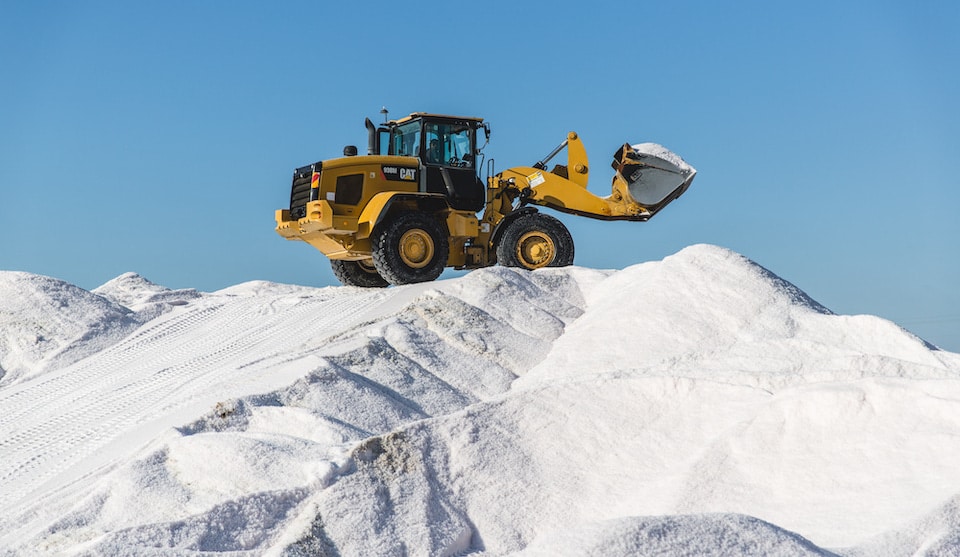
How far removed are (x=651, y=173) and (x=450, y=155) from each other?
8.00 ft

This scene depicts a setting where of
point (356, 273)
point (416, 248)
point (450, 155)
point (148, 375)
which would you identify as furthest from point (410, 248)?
point (148, 375)

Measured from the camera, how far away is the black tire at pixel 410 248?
35.4 ft

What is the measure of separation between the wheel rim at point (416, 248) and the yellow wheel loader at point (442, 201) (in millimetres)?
11

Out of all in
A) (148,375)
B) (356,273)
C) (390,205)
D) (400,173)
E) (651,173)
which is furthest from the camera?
(356,273)

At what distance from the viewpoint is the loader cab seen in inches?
453

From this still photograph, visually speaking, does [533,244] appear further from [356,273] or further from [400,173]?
[356,273]

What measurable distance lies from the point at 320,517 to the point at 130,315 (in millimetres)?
8111

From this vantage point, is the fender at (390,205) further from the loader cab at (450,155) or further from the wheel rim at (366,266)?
the wheel rim at (366,266)

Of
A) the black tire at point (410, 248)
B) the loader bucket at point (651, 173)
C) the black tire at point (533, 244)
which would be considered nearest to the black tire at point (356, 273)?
the black tire at point (410, 248)

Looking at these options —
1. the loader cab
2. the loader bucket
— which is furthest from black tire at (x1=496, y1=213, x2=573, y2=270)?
the loader bucket

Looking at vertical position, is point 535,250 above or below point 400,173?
below

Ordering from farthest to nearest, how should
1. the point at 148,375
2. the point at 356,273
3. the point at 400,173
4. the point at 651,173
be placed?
the point at 356,273 < the point at 651,173 < the point at 400,173 < the point at 148,375

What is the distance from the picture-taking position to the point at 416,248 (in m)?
11.0

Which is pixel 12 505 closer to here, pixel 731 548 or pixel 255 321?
pixel 731 548
